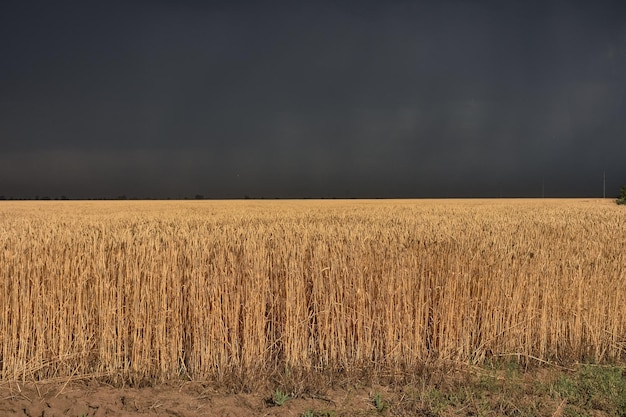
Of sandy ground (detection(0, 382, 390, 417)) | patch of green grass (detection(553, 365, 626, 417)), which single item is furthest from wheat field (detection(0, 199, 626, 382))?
patch of green grass (detection(553, 365, 626, 417))

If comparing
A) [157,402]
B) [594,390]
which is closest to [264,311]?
[157,402]

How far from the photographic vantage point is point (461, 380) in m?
4.85

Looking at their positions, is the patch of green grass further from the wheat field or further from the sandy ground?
the sandy ground

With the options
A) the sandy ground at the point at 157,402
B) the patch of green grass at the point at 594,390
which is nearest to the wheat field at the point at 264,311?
the sandy ground at the point at 157,402

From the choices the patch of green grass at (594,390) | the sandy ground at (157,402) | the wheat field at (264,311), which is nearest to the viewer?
the sandy ground at (157,402)

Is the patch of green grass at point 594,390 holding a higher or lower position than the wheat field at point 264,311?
lower

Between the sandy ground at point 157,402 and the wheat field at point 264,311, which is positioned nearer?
the sandy ground at point 157,402

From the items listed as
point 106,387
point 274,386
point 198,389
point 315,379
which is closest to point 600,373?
point 315,379

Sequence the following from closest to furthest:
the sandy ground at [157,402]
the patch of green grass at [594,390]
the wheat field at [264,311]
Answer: the sandy ground at [157,402], the patch of green grass at [594,390], the wheat field at [264,311]

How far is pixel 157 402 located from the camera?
14.3 feet

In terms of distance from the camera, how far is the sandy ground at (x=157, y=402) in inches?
164

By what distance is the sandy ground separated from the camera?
4.17 m

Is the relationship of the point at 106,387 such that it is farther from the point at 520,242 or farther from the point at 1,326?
the point at 520,242

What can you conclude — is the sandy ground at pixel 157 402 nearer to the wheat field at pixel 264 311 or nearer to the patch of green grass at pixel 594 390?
the wheat field at pixel 264 311
